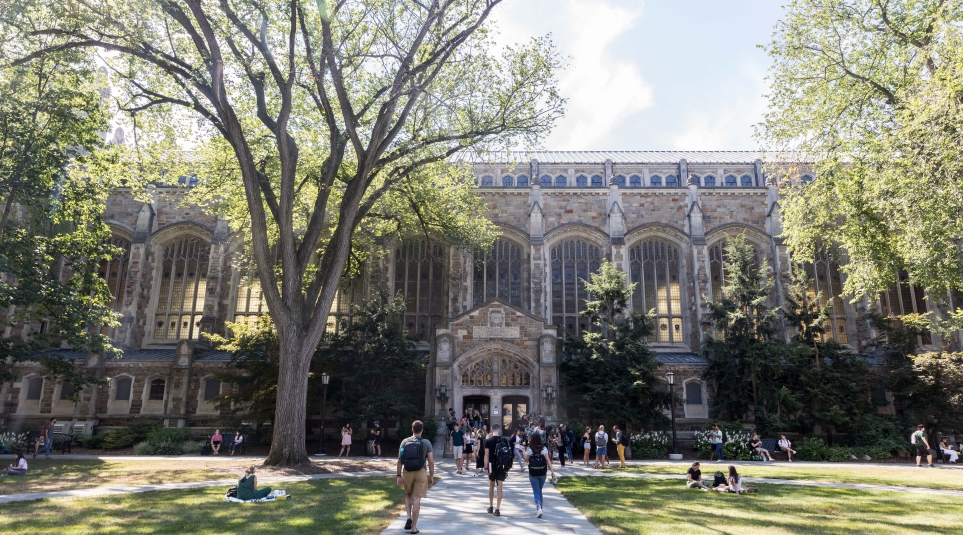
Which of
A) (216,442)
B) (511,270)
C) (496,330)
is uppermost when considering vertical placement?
(511,270)

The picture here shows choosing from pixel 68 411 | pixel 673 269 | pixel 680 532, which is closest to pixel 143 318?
pixel 68 411

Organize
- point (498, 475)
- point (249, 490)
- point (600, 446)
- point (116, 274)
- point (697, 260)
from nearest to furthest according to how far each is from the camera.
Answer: point (498, 475) → point (249, 490) → point (600, 446) → point (697, 260) → point (116, 274)

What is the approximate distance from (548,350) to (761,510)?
13279 mm

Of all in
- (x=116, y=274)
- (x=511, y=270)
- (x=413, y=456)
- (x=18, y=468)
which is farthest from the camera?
(x=116, y=274)

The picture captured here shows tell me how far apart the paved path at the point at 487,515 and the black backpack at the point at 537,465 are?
2.04 ft

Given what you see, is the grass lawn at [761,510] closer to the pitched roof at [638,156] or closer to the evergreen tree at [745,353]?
the evergreen tree at [745,353]

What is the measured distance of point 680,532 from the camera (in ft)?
23.7

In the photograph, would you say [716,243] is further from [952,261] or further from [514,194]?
[952,261]

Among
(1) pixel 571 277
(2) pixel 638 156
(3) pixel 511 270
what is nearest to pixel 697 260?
(1) pixel 571 277

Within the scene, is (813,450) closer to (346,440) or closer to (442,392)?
(442,392)

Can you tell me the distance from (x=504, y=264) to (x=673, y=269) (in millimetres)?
8935

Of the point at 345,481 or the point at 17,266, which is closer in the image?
the point at 345,481

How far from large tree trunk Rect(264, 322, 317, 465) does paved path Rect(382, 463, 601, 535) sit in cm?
454

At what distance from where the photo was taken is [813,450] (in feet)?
68.4
